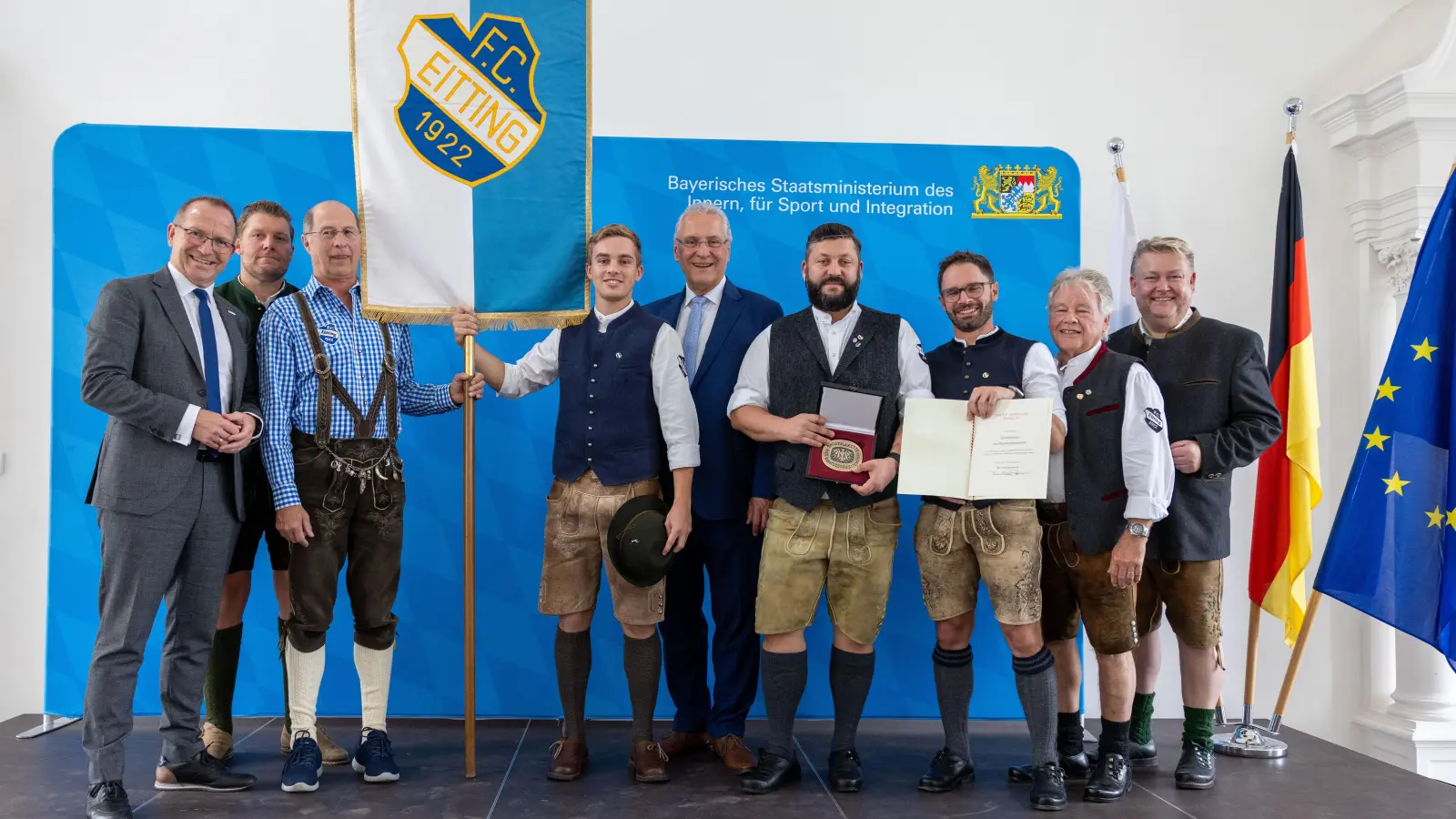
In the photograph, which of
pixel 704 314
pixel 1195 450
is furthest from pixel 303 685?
pixel 1195 450

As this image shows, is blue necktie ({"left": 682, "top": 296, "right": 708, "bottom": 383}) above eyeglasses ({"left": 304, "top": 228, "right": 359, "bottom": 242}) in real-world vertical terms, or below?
below

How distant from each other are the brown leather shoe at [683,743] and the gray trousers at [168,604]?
4.75 ft

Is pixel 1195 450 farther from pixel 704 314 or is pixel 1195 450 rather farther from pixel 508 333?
pixel 508 333

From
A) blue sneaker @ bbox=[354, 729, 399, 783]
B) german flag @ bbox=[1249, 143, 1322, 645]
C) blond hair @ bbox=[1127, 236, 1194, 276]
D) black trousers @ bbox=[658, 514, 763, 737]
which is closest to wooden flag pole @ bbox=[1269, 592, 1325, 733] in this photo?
german flag @ bbox=[1249, 143, 1322, 645]

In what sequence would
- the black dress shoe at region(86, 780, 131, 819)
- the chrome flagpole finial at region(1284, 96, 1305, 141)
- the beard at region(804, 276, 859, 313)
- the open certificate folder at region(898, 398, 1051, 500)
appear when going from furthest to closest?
the chrome flagpole finial at region(1284, 96, 1305, 141), the beard at region(804, 276, 859, 313), the open certificate folder at region(898, 398, 1051, 500), the black dress shoe at region(86, 780, 131, 819)

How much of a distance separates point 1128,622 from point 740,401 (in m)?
1.35

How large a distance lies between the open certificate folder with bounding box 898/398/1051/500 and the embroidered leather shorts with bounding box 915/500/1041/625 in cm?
8

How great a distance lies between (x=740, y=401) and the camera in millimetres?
2941

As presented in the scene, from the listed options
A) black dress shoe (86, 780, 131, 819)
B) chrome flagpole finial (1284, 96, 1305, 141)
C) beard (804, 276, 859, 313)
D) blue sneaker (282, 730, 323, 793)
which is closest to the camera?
black dress shoe (86, 780, 131, 819)

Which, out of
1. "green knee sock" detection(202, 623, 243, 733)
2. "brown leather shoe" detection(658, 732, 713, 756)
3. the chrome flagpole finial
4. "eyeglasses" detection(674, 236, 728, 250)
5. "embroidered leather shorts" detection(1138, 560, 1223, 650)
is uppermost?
the chrome flagpole finial

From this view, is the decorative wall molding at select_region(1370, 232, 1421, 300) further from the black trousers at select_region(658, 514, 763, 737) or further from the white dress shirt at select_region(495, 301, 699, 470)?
the white dress shirt at select_region(495, 301, 699, 470)

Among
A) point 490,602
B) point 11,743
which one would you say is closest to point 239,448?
point 490,602

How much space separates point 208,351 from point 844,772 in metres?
2.27

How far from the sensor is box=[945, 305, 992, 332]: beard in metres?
2.86
